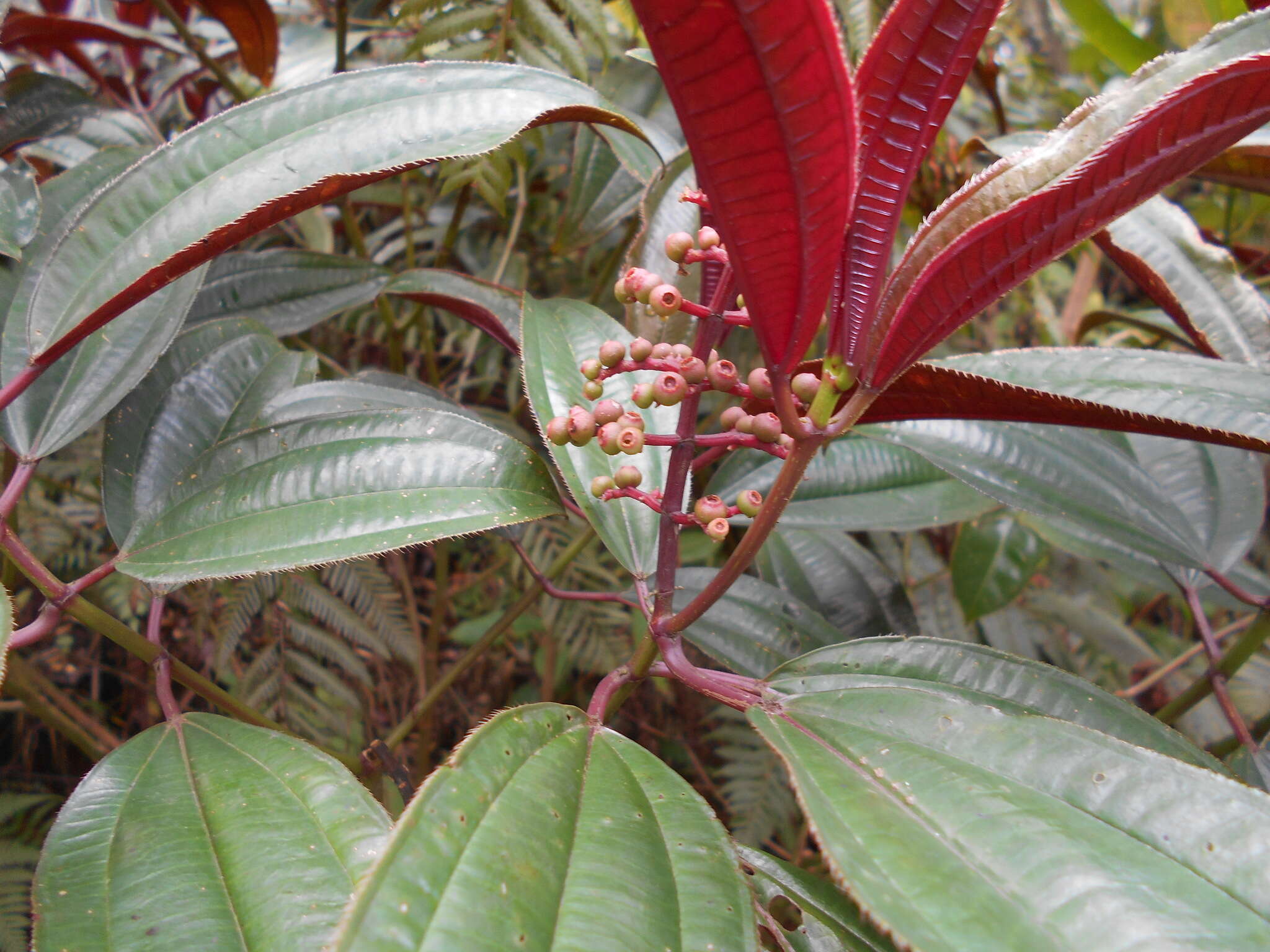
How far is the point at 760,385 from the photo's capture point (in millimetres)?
444

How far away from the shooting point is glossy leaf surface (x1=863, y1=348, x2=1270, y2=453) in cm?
45

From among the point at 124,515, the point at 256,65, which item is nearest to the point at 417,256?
the point at 256,65

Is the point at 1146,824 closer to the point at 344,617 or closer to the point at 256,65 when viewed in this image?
the point at 344,617

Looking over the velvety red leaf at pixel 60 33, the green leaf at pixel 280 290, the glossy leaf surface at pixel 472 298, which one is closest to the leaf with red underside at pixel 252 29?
the velvety red leaf at pixel 60 33

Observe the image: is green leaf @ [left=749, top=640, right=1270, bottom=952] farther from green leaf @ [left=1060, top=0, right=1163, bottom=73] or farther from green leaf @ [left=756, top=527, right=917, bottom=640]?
green leaf @ [left=1060, top=0, right=1163, bottom=73]

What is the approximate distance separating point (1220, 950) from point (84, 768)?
1384 millimetres

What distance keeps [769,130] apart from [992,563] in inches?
31.7

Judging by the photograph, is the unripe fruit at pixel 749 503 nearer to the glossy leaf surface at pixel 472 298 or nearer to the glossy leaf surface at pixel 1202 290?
the glossy leaf surface at pixel 472 298

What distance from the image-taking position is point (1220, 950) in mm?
267

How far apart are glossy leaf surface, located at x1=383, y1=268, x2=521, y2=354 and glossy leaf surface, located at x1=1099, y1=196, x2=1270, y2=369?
23.2 inches

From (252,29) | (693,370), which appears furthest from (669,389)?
(252,29)

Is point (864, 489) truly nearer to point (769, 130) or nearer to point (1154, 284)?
point (1154, 284)

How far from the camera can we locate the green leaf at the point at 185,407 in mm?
604

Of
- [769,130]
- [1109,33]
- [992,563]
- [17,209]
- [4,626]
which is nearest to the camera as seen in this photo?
[769,130]
